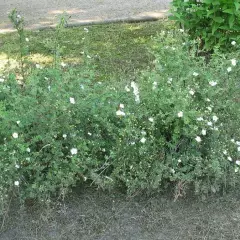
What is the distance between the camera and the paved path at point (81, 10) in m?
6.96

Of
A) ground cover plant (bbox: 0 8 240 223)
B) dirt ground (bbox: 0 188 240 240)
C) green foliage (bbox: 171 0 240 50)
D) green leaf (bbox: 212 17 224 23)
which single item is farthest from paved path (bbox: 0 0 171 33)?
dirt ground (bbox: 0 188 240 240)

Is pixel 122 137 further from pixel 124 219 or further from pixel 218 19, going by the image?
pixel 218 19

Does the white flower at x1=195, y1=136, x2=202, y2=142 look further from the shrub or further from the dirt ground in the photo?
the dirt ground

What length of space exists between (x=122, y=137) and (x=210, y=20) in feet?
7.81

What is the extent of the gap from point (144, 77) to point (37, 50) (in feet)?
8.52

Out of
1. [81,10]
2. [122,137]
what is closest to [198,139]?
[122,137]

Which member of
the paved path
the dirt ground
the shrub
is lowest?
the dirt ground

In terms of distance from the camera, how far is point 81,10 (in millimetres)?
7426

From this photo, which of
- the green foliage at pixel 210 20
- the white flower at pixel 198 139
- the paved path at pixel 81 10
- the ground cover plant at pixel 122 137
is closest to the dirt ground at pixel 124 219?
the ground cover plant at pixel 122 137

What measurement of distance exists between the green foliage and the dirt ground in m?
2.17

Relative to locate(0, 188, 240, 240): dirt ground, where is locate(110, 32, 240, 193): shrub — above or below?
above

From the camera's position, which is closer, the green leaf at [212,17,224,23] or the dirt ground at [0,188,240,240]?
the dirt ground at [0,188,240,240]

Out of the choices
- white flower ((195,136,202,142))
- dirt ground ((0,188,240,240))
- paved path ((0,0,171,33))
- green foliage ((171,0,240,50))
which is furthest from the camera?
paved path ((0,0,171,33))

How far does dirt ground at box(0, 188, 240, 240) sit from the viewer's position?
297 centimetres
